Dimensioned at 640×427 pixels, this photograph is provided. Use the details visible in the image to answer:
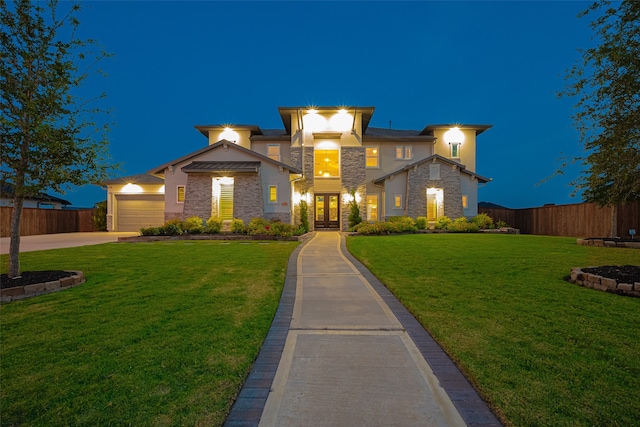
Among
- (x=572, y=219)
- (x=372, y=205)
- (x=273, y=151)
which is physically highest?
(x=273, y=151)

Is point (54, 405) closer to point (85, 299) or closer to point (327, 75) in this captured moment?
point (85, 299)

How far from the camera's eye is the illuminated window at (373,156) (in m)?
23.0

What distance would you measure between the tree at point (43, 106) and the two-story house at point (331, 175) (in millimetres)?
12112

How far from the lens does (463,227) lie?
18.9 meters

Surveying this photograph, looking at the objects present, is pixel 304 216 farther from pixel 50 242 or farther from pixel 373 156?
pixel 50 242

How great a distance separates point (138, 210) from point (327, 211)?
569 inches

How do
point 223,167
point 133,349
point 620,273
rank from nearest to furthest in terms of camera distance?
1. point 133,349
2. point 620,273
3. point 223,167

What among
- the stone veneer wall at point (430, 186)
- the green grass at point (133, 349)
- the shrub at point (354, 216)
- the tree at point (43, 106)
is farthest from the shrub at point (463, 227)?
the tree at point (43, 106)

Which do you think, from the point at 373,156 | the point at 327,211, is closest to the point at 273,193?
the point at 327,211

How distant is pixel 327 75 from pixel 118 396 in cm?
13499

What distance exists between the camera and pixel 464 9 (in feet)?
245

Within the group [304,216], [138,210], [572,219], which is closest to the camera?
[572,219]

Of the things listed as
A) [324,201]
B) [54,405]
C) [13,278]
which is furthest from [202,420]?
[324,201]

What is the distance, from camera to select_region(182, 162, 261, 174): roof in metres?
17.3
